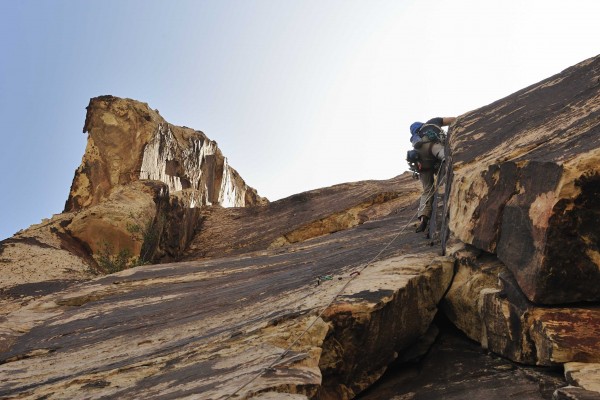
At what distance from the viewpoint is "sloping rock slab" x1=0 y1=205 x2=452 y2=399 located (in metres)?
4.68

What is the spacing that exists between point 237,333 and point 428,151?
5.67 m

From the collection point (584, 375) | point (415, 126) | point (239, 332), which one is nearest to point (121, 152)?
point (415, 126)

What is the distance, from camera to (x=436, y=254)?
6.98 metres

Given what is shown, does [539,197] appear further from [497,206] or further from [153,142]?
[153,142]

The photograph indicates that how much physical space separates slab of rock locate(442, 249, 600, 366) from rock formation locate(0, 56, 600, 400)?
2 cm

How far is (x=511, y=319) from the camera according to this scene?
15.3 feet

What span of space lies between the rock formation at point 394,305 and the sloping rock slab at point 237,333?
0.02 m

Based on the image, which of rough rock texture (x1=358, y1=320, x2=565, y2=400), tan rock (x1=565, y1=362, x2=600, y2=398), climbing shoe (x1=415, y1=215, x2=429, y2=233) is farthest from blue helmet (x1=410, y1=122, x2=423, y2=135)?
tan rock (x1=565, y1=362, x2=600, y2=398)

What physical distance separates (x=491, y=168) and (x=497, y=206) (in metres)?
0.50

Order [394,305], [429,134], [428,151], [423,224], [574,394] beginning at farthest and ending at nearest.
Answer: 1. [428,151]
2. [429,134]
3. [423,224]
4. [394,305]
5. [574,394]

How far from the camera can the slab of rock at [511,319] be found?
403 centimetres

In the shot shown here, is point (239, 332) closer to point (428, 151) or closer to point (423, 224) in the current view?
point (423, 224)

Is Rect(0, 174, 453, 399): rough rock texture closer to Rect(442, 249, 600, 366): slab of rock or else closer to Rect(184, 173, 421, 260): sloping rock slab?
Rect(442, 249, 600, 366): slab of rock

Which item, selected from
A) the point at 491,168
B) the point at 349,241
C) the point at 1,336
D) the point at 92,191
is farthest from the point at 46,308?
the point at 92,191
